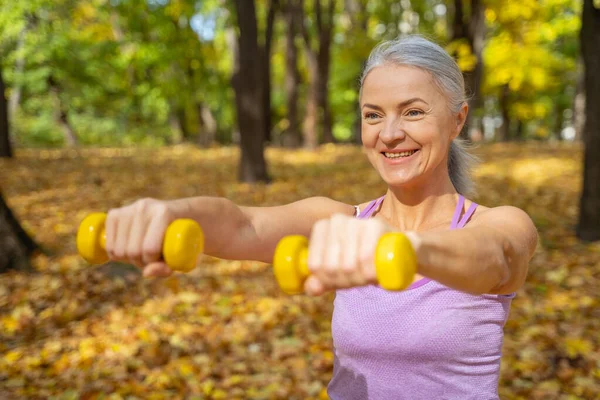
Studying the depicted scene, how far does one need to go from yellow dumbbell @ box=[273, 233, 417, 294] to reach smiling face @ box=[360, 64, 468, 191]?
0.71 metres

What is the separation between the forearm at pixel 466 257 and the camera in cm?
105

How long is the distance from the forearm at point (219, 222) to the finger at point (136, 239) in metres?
0.17

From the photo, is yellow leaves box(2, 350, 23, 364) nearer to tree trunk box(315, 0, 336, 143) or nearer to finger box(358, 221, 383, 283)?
finger box(358, 221, 383, 283)

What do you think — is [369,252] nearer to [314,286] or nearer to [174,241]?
[314,286]

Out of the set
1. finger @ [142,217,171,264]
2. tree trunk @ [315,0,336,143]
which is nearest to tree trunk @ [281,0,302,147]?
tree trunk @ [315,0,336,143]

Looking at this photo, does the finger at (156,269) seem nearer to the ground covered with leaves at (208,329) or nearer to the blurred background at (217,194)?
the blurred background at (217,194)

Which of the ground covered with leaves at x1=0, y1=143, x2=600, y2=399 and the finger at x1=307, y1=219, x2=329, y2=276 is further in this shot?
the ground covered with leaves at x1=0, y1=143, x2=600, y2=399

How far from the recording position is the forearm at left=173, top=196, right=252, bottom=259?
1.37m

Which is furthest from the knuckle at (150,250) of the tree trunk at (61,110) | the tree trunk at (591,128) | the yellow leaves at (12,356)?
the tree trunk at (61,110)

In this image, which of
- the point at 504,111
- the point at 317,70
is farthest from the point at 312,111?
the point at 504,111

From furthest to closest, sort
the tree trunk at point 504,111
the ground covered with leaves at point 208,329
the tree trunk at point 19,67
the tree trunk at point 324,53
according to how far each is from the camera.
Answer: the tree trunk at point 504,111 → the tree trunk at point 324,53 → the tree trunk at point 19,67 → the ground covered with leaves at point 208,329

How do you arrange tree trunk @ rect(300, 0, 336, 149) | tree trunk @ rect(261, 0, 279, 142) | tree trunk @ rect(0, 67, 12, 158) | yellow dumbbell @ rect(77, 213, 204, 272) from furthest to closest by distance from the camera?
tree trunk @ rect(300, 0, 336, 149) → tree trunk @ rect(261, 0, 279, 142) → tree trunk @ rect(0, 67, 12, 158) → yellow dumbbell @ rect(77, 213, 204, 272)

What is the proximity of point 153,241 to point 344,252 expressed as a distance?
17.8 inches

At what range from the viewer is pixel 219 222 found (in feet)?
4.85
